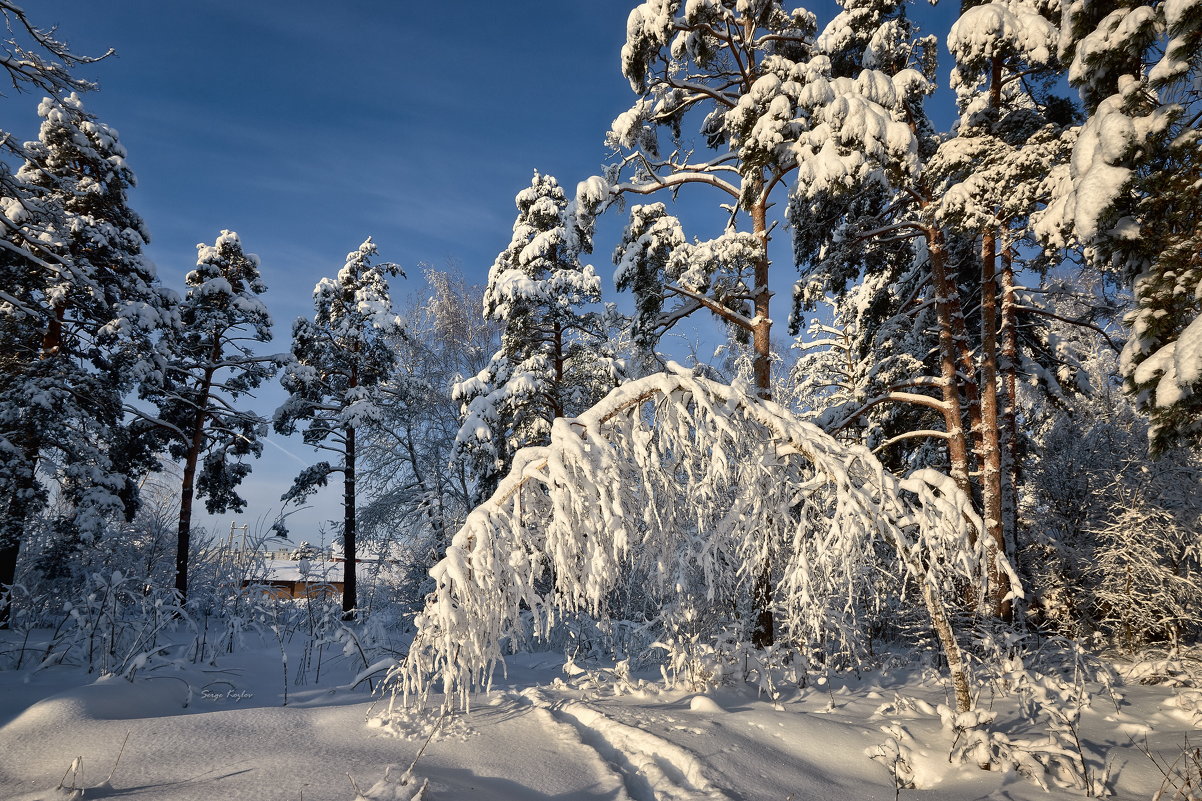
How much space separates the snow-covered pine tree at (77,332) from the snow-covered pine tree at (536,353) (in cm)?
747

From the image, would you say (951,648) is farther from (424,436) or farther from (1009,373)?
(424,436)

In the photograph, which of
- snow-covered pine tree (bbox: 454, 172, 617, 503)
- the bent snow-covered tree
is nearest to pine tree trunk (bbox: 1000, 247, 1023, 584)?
the bent snow-covered tree

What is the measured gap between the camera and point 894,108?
737 centimetres

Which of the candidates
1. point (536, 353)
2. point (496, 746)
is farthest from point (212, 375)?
point (496, 746)

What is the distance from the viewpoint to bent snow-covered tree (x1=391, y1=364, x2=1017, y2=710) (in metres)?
3.66

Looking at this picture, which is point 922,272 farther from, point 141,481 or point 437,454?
point 141,481

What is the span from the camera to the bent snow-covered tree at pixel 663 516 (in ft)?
12.0

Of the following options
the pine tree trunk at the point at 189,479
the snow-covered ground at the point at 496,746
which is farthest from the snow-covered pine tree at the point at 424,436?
the snow-covered ground at the point at 496,746

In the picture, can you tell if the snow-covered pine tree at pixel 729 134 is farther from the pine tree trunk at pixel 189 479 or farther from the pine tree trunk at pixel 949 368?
the pine tree trunk at pixel 189 479

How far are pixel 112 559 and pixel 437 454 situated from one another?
8633 millimetres

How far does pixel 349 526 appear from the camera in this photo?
1731 cm

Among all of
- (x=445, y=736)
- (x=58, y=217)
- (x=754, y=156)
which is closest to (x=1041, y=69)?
(x=754, y=156)

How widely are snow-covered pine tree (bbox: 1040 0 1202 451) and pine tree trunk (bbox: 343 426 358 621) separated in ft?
55.3

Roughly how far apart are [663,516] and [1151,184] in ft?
16.7
